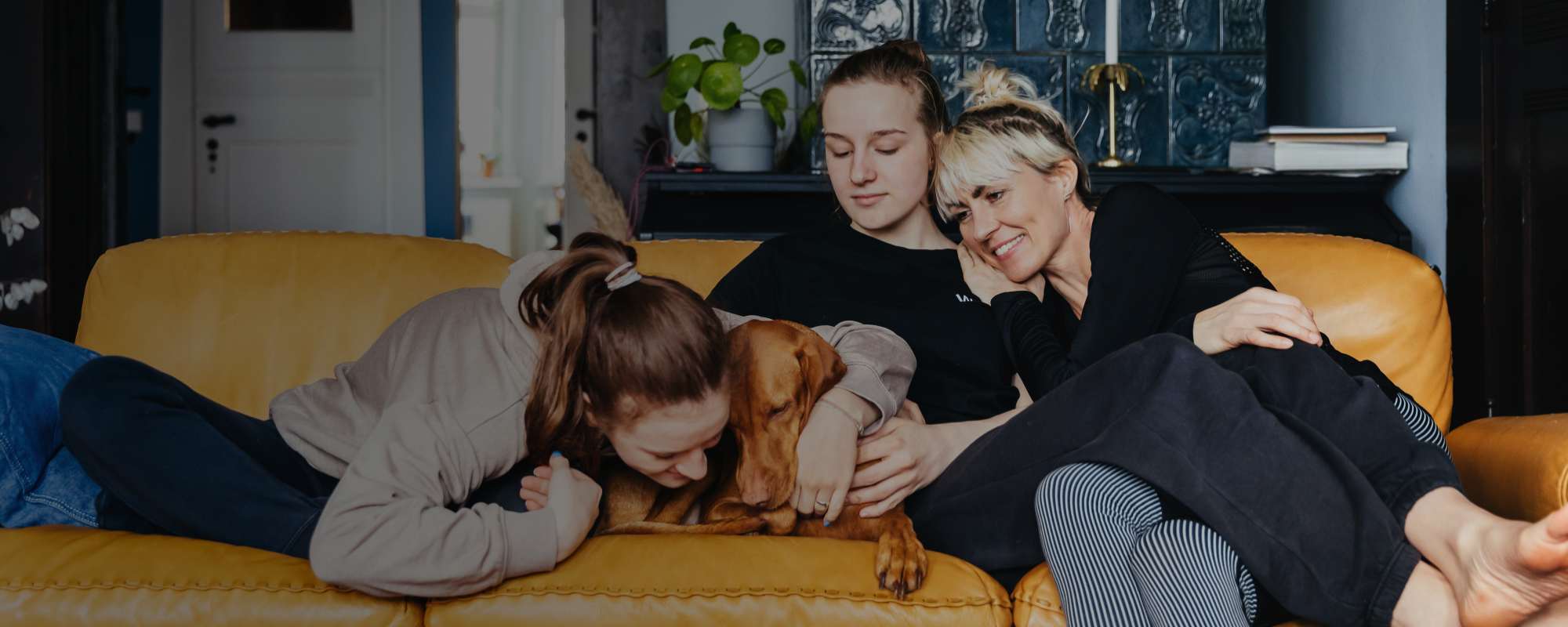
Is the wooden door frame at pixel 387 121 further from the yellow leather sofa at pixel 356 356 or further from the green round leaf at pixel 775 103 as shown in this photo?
the yellow leather sofa at pixel 356 356

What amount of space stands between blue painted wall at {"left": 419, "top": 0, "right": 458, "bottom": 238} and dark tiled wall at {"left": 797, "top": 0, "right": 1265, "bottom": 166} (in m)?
2.52

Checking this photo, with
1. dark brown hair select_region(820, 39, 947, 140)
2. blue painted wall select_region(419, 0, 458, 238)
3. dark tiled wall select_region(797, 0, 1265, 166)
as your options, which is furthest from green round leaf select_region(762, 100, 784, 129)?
blue painted wall select_region(419, 0, 458, 238)

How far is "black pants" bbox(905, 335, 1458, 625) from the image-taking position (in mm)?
1348

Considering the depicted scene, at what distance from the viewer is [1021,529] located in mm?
1573

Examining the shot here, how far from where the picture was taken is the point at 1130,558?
1.38 meters

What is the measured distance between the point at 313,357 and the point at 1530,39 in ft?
8.22

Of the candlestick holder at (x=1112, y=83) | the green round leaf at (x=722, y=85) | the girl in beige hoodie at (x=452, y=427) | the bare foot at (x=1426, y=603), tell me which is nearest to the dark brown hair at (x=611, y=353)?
the girl in beige hoodie at (x=452, y=427)

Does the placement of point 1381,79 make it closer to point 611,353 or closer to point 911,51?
point 911,51

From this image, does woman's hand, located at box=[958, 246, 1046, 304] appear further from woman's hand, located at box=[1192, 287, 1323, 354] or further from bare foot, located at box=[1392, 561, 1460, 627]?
bare foot, located at box=[1392, 561, 1460, 627]

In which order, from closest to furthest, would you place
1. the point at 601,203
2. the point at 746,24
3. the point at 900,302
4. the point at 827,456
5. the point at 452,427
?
1. the point at 452,427
2. the point at 827,456
3. the point at 900,302
4. the point at 746,24
5. the point at 601,203

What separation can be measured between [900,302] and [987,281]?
15 centimetres

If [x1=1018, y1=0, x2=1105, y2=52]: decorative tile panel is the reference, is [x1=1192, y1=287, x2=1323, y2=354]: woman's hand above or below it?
below

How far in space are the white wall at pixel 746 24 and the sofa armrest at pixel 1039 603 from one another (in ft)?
7.84

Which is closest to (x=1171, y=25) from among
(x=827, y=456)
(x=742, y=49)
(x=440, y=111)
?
(x=742, y=49)
